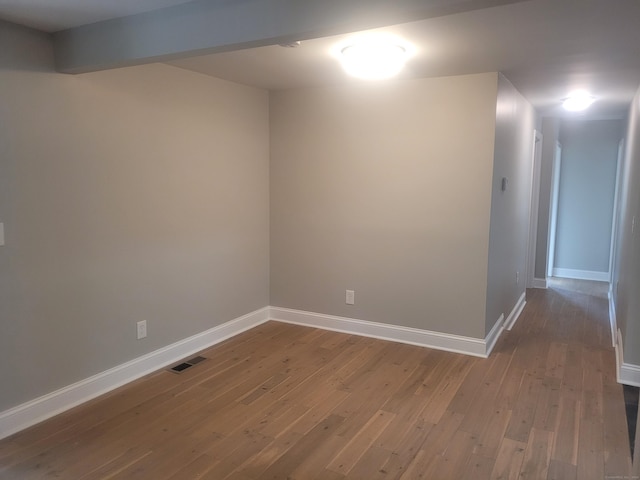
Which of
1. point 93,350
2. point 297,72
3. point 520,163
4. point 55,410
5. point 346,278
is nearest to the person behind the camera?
point 55,410

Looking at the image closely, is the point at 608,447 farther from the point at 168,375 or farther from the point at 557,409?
the point at 168,375

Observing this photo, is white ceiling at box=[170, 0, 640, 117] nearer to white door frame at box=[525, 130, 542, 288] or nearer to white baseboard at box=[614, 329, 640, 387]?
white door frame at box=[525, 130, 542, 288]

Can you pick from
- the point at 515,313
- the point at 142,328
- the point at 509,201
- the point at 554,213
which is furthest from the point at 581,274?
the point at 142,328

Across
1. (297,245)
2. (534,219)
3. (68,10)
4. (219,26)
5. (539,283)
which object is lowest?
(539,283)

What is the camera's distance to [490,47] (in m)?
2.77

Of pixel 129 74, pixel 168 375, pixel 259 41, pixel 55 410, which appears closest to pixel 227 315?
pixel 168 375

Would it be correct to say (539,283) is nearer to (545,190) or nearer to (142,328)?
(545,190)

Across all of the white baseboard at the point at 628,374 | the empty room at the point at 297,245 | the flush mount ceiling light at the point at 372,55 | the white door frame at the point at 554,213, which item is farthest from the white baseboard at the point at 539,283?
the flush mount ceiling light at the point at 372,55

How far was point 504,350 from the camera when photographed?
3898 mm

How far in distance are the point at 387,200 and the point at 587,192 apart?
4584mm

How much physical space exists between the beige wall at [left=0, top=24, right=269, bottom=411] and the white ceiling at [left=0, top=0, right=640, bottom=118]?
326mm

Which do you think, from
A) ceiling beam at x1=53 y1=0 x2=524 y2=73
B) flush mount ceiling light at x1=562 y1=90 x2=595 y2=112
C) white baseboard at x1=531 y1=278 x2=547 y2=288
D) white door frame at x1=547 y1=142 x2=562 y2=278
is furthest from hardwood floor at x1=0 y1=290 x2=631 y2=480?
white door frame at x1=547 y1=142 x2=562 y2=278

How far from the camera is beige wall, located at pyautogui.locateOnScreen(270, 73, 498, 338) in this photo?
3650 millimetres

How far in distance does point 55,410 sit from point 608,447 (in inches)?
125
